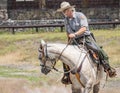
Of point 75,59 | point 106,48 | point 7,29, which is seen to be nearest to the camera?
point 75,59

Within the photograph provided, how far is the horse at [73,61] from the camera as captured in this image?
358 inches

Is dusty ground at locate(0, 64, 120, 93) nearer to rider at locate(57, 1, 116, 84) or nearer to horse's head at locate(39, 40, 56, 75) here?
rider at locate(57, 1, 116, 84)

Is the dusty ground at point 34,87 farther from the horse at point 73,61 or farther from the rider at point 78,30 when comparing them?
the horse at point 73,61

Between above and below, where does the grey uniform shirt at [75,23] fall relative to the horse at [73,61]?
above

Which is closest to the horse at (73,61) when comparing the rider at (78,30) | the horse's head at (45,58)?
the horse's head at (45,58)

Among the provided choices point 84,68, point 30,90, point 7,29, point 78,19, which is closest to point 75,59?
point 84,68

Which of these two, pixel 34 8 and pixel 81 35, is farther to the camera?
pixel 34 8

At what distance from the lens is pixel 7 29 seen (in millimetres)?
28359

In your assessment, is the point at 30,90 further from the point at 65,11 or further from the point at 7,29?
the point at 7,29

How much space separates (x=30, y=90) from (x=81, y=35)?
12.7ft

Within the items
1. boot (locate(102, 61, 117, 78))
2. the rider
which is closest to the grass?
boot (locate(102, 61, 117, 78))

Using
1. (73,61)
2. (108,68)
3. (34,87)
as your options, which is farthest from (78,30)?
(34,87)

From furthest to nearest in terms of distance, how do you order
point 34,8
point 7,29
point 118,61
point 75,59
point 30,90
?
point 34,8
point 7,29
point 118,61
point 30,90
point 75,59

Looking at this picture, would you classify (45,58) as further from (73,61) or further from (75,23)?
(75,23)
